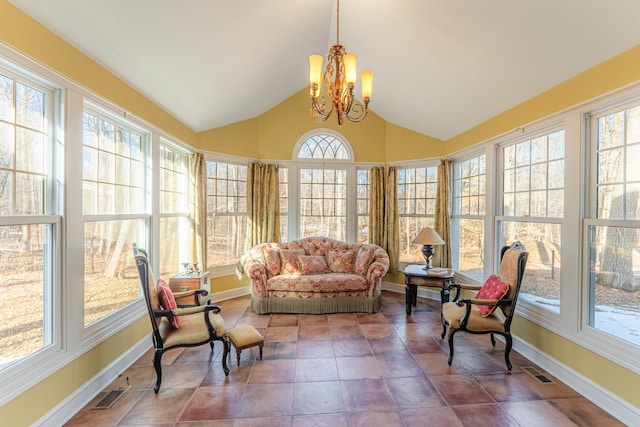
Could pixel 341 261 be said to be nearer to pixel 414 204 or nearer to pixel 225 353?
pixel 414 204

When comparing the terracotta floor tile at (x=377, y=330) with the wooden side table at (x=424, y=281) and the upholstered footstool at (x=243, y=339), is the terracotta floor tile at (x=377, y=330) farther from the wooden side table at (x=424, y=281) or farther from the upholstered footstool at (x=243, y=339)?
the upholstered footstool at (x=243, y=339)

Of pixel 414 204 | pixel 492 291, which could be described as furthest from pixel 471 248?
pixel 492 291

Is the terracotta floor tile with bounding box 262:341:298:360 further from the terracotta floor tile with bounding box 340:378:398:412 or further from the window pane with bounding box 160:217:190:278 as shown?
the window pane with bounding box 160:217:190:278

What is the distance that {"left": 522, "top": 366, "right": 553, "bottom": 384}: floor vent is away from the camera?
2.56 metres

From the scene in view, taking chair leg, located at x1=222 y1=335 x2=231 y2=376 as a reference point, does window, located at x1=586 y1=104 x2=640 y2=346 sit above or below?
above

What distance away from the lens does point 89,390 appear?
2.29 m

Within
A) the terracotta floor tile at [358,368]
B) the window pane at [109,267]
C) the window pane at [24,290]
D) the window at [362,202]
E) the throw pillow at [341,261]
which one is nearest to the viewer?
the window pane at [24,290]

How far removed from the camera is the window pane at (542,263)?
→ 9.48 ft

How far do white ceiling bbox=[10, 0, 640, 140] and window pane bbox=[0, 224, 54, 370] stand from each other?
4.69 feet

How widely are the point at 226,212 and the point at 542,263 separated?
174 inches

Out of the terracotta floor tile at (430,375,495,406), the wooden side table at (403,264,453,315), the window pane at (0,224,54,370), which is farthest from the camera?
the wooden side table at (403,264,453,315)

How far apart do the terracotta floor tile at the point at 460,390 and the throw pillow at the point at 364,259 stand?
1999mm

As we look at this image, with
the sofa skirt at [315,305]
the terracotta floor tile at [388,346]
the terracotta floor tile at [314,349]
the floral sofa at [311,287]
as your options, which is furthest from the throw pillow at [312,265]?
the terracotta floor tile at [388,346]

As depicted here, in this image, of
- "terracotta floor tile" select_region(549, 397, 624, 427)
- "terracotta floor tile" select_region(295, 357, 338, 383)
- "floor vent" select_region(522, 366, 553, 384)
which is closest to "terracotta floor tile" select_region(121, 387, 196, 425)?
"terracotta floor tile" select_region(295, 357, 338, 383)
